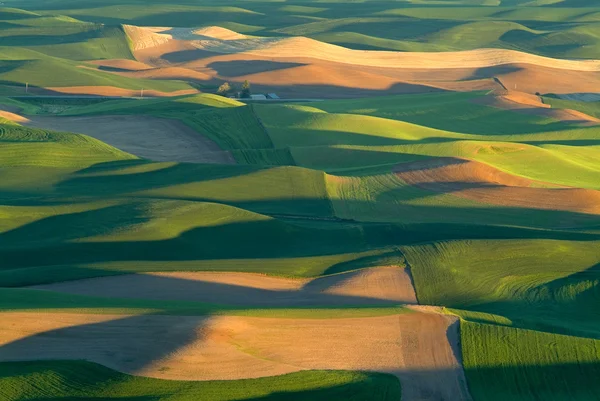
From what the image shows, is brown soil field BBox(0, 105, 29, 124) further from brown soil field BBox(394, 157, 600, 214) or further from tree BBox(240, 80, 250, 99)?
brown soil field BBox(394, 157, 600, 214)

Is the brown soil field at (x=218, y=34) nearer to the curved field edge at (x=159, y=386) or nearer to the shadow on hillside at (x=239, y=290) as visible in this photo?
the shadow on hillside at (x=239, y=290)

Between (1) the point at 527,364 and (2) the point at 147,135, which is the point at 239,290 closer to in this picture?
(1) the point at 527,364

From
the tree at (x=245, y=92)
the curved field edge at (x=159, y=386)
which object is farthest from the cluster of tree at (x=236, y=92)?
the curved field edge at (x=159, y=386)

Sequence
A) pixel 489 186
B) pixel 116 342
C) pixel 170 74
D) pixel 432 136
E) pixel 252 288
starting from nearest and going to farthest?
pixel 116 342, pixel 252 288, pixel 489 186, pixel 432 136, pixel 170 74

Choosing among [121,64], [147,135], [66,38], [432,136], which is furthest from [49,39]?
[432,136]

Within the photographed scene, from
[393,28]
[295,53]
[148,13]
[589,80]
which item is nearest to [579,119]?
[589,80]

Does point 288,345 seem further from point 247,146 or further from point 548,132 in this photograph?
point 548,132
